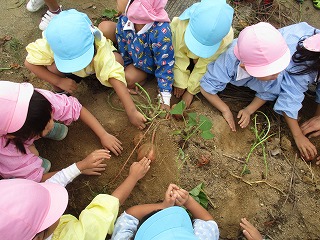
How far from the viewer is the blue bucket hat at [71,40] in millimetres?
1940

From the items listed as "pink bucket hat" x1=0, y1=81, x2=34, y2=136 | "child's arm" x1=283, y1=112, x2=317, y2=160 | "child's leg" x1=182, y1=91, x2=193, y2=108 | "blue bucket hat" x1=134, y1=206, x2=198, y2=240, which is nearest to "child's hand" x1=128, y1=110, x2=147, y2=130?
"child's leg" x1=182, y1=91, x2=193, y2=108

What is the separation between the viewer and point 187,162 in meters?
2.10

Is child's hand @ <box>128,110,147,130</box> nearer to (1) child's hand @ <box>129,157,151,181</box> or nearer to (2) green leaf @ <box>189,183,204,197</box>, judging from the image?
(1) child's hand @ <box>129,157,151,181</box>

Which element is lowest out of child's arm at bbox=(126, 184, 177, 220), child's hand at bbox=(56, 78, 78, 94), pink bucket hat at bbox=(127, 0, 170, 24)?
child's arm at bbox=(126, 184, 177, 220)

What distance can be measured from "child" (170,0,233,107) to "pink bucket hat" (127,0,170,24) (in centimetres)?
18

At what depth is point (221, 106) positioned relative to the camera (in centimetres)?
229

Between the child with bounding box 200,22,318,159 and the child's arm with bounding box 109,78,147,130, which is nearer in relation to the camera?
the child with bounding box 200,22,318,159

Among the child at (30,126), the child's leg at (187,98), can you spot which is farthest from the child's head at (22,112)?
the child's leg at (187,98)

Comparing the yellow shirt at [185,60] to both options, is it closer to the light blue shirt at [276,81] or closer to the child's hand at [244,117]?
the light blue shirt at [276,81]

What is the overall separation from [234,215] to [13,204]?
1225 mm

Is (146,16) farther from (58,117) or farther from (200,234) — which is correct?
(200,234)

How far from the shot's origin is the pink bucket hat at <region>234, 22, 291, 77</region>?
6.22 ft

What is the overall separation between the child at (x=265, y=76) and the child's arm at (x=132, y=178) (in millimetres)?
645

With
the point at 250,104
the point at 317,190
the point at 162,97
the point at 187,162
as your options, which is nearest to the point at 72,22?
the point at 162,97
